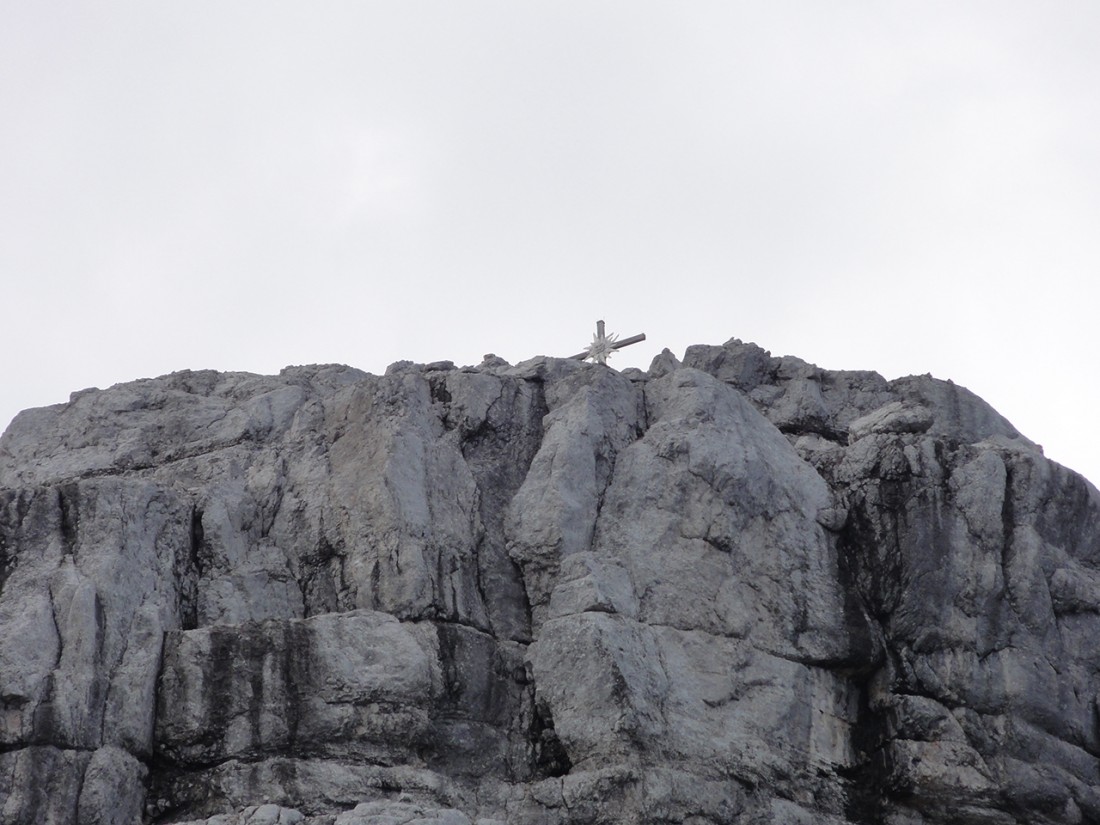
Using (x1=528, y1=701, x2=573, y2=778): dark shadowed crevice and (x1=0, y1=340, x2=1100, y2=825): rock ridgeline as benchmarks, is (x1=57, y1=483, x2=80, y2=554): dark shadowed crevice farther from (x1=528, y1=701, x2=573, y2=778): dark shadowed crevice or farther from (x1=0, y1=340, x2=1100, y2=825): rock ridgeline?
(x1=528, y1=701, x2=573, y2=778): dark shadowed crevice

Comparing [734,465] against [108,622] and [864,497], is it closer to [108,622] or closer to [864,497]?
[864,497]

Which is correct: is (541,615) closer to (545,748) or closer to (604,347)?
(545,748)

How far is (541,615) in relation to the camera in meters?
37.5

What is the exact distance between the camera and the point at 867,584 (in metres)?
39.2

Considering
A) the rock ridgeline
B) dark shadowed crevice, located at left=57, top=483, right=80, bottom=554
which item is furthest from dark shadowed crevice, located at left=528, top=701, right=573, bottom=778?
dark shadowed crevice, located at left=57, top=483, right=80, bottom=554

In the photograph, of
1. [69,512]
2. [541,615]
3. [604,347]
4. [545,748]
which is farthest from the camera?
[604,347]

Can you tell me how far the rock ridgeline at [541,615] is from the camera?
113 feet

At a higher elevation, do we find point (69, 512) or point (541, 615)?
point (69, 512)

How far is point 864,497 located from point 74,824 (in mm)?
18193

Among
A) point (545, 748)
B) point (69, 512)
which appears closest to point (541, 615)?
point (545, 748)

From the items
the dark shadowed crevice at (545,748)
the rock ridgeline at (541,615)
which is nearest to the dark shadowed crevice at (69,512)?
the rock ridgeline at (541,615)

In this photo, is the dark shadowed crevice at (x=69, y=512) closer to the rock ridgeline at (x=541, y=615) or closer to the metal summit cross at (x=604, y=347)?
the rock ridgeline at (x=541, y=615)

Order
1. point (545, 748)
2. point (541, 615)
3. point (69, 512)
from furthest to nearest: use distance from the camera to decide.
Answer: point (541, 615) → point (69, 512) → point (545, 748)

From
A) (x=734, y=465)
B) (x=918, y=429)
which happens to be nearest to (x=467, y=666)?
(x=734, y=465)
